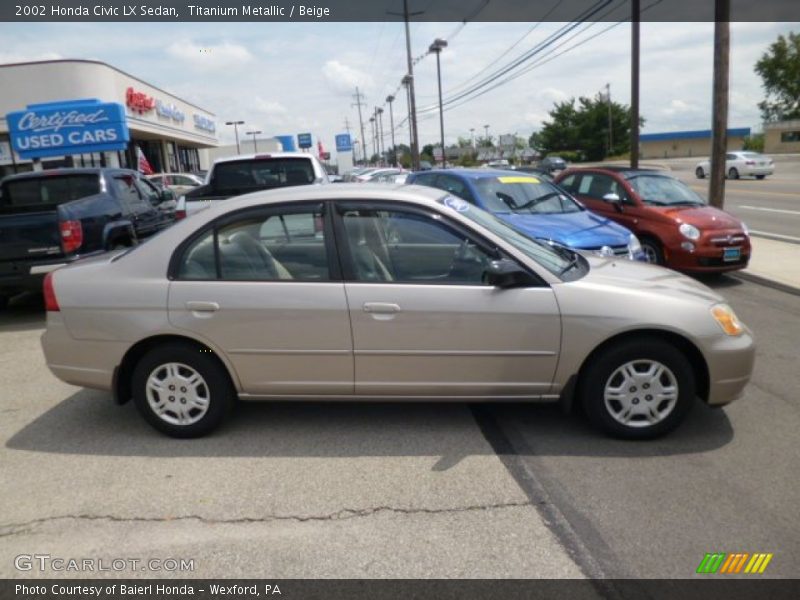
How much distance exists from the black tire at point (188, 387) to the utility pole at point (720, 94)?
417 inches

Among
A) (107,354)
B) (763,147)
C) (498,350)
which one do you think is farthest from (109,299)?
(763,147)

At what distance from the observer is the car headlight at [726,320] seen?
12.5 feet

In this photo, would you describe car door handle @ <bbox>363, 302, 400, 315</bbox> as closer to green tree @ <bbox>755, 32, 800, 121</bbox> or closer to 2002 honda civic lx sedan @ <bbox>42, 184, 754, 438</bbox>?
2002 honda civic lx sedan @ <bbox>42, 184, 754, 438</bbox>

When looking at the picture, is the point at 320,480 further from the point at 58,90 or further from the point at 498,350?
the point at 58,90

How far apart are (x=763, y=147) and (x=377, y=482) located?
8802cm

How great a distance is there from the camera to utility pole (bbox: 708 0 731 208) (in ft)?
35.8

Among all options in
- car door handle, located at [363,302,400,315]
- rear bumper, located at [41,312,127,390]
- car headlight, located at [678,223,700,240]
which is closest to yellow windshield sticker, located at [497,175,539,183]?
car headlight, located at [678,223,700,240]

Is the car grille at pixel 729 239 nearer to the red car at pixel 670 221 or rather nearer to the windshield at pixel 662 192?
the red car at pixel 670 221

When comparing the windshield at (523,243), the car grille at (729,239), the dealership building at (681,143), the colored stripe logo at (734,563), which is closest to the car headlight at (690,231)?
the car grille at (729,239)

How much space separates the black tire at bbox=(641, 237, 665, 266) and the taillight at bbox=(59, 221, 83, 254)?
769 cm

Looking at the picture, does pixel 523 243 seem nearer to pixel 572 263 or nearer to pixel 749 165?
pixel 572 263

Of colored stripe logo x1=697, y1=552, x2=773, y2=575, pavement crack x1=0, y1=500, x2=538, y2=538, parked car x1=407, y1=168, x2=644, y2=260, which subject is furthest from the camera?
parked car x1=407, y1=168, x2=644, y2=260

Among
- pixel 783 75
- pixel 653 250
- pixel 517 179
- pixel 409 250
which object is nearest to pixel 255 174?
pixel 517 179

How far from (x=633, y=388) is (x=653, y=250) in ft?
18.9
